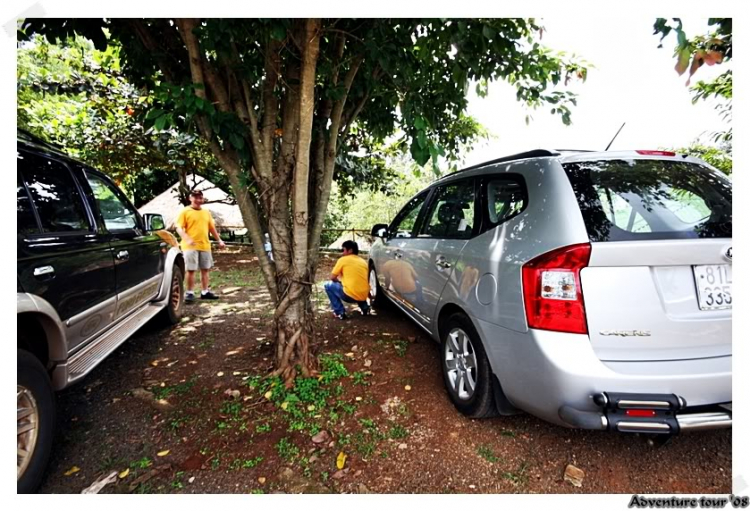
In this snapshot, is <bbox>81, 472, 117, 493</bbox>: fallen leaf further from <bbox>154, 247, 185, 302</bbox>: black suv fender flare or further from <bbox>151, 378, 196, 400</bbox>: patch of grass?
<bbox>154, 247, 185, 302</bbox>: black suv fender flare

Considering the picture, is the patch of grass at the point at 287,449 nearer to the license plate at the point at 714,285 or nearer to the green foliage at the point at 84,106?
the license plate at the point at 714,285

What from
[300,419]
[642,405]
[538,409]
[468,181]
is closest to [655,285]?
[642,405]

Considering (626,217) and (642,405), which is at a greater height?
(626,217)

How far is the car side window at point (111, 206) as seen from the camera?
3.27m

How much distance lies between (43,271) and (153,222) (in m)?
2.40

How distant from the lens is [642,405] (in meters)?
1.66


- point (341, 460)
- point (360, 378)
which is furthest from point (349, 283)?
point (341, 460)

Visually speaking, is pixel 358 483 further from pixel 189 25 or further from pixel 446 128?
pixel 446 128

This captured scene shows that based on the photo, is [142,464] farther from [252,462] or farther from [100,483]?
[252,462]

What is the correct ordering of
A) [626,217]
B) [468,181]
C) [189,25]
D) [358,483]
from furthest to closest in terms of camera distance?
[468,181], [189,25], [358,483], [626,217]

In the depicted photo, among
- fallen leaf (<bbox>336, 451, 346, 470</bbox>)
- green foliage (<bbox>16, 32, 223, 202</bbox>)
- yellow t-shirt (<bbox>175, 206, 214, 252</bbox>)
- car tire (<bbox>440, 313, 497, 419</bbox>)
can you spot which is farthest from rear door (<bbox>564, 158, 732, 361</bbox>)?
green foliage (<bbox>16, 32, 223, 202</bbox>)

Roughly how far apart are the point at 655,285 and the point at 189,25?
11.3 feet

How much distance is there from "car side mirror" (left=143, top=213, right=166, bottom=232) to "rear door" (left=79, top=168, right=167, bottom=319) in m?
0.07

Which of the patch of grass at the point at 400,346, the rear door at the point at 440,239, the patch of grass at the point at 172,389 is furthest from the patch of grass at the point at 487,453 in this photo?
the patch of grass at the point at 172,389
